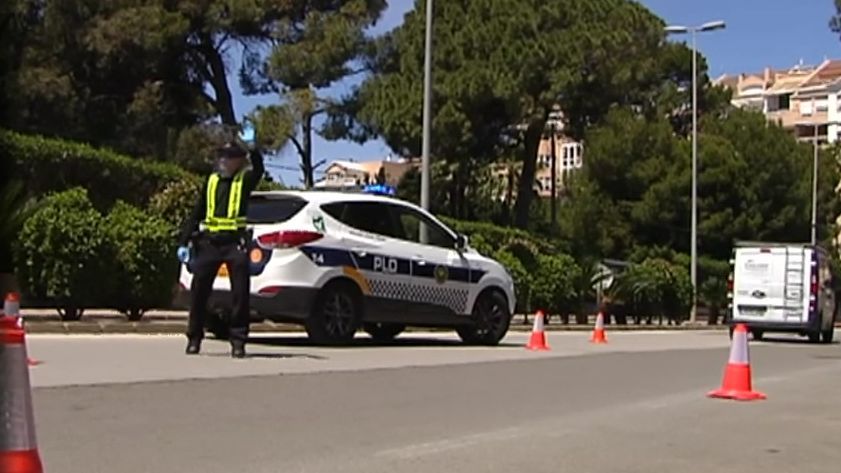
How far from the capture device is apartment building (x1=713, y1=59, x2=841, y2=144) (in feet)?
380

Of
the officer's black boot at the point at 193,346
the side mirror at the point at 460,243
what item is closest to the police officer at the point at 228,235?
the officer's black boot at the point at 193,346

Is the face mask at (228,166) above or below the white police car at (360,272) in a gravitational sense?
above

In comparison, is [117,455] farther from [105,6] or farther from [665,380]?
[105,6]

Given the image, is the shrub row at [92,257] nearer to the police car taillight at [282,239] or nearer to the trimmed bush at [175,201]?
the trimmed bush at [175,201]

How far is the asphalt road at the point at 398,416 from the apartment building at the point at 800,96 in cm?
10038

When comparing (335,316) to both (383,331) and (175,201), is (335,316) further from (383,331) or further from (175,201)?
(175,201)

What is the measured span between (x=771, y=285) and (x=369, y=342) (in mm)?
15290

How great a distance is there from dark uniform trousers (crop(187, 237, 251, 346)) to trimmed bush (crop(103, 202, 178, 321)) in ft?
22.2

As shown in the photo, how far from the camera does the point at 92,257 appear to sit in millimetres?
18422

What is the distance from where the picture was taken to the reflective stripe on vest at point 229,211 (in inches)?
475

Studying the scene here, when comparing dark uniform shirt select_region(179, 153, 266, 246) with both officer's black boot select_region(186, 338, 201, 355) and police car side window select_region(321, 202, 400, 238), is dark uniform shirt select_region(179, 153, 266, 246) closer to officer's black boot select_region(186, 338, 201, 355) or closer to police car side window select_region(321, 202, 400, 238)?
officer's black boot select_region(186, 338, 201, 355)

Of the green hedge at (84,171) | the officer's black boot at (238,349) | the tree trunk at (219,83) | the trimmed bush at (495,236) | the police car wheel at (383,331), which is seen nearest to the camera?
the officer's black boot at (238,349)

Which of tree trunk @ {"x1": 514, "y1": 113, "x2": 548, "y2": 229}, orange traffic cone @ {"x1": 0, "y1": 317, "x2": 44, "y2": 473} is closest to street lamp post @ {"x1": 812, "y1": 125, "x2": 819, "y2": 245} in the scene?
tree trunk @ {"x1": 514, "y1": 113, "x2": 548, "y2": 229}

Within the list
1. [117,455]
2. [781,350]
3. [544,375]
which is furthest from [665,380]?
[781,350]
